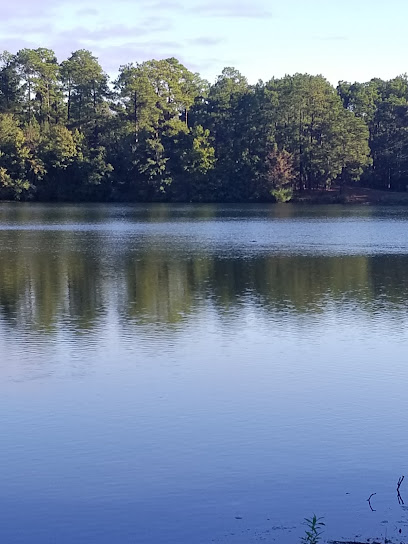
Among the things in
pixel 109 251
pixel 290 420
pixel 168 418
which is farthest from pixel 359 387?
pixel 109 251

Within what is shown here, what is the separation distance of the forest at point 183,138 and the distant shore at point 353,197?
1.31 metres

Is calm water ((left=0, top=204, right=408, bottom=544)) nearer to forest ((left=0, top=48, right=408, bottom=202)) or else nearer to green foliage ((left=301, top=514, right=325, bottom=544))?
green foliage ((left=301, top=514, right=325, bottom=544))

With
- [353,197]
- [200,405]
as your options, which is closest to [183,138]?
[353,197]

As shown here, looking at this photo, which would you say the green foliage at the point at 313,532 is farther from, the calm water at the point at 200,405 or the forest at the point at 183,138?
the forest at the point at 183,138

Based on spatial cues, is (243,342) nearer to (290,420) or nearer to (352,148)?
(290,420)

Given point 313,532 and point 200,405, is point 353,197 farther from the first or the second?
point 313,532

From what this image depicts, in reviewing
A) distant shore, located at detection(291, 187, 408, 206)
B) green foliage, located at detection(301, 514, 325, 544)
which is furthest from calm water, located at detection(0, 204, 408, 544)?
distant shore, located at detection(291, 187, 408, 206)

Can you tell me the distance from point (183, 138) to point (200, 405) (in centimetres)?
8108

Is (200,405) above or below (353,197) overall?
below

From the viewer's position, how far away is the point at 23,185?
Result: 86.6 m

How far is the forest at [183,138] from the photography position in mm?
88000

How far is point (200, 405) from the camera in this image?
484 inches

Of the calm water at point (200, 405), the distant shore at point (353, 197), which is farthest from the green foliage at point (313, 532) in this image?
the distant shore at point (353, 197)

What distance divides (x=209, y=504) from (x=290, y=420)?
10.2 ft
